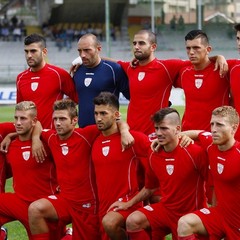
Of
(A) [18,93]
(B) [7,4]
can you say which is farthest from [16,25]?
(A) [18,93]

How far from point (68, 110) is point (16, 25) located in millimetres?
36529

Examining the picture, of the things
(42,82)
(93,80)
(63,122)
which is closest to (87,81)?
(93,80)

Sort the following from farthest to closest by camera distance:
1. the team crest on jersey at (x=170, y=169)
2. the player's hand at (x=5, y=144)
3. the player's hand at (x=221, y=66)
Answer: the player's hand at (x=5, y=144) < the player's hand at (x=221, y=66) < the team crest on jersey at (x=170, y=169)

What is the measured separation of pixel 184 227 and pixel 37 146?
1740 mm

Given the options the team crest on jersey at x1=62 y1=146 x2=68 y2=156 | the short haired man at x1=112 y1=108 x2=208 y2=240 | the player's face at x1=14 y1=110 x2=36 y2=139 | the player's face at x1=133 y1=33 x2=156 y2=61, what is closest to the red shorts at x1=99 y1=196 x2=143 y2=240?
the short haired man at x1=112 y1=108 x2=208 y2=240

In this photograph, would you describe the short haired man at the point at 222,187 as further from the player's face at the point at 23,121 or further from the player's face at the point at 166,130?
the player's face at the point at 23,121

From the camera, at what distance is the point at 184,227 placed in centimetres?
564

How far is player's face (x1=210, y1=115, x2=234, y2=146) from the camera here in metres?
5.58

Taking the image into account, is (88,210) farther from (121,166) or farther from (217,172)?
(217,172)

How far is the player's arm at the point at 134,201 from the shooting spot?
6.29 m

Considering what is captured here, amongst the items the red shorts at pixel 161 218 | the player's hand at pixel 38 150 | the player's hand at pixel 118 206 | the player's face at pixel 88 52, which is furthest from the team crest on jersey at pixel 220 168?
the player's face at pixel 88 52

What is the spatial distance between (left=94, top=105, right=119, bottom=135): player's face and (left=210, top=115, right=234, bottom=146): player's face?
108 centimetres

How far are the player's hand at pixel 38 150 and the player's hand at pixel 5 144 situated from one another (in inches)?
12.8

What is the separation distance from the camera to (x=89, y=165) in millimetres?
6652
